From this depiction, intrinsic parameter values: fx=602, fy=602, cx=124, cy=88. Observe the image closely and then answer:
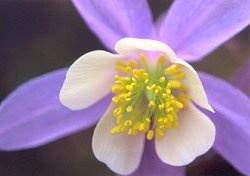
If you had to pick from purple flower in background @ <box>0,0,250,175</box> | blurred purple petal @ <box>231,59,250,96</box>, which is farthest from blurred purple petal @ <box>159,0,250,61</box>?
blurred purple petal @ <box>231,59,250,96</box>

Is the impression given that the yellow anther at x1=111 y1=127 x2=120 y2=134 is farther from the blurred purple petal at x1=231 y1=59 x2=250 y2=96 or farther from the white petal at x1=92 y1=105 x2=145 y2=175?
the blurred purple petal at x1=231 y1=59 x2=250 y2=96

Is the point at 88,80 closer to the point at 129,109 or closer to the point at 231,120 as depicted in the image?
the point at 129,109

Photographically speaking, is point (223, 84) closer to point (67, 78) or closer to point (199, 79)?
point (199, 79)

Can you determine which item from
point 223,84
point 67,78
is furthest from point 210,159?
point 67,78

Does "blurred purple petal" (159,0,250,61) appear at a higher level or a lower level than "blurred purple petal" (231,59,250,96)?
higher

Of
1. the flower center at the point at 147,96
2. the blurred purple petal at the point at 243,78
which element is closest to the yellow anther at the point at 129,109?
the flower center at the point at 147,96

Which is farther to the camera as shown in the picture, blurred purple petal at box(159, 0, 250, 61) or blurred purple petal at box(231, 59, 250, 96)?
blurred purple petal at box(231, 59, 250, 96)
